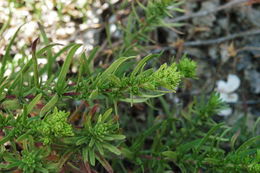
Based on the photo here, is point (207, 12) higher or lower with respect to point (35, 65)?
higher

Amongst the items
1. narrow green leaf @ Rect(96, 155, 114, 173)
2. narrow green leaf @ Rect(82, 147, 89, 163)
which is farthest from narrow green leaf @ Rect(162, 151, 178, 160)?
narrow green leaf @ Rect(82, 147, 89, 163)

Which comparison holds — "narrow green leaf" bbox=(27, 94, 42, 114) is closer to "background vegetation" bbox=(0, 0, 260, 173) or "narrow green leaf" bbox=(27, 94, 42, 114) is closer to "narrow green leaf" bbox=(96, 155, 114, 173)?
"background vegetation" bbox=(0, 0, 260, 173)

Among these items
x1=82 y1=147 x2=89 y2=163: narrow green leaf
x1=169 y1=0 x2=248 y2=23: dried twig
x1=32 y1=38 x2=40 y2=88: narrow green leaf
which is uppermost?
x1=169 y1=0 x2=248 y2=23: dried twig

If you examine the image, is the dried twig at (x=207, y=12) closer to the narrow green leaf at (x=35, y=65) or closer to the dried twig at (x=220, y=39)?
the dried twig at (x=220, y=39)

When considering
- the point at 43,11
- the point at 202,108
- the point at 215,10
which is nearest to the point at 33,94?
the point at 202,108

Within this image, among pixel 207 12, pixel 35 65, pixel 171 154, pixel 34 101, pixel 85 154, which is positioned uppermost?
pixel 207 12

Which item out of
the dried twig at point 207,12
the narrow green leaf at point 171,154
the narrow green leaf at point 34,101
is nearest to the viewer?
the narrow green leaf at point 34,101

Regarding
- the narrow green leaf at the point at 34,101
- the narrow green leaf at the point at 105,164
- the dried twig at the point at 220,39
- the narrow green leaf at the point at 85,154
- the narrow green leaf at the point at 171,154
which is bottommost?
the narrow green leaf at the point at 171,154

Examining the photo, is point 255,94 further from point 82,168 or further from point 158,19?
point 82,168

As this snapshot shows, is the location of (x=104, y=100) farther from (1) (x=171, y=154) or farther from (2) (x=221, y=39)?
(2) (x=221, y=39)

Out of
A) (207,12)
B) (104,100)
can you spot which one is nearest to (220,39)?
(207,12)

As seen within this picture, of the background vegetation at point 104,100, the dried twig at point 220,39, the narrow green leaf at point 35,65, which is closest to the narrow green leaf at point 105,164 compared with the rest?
the background vegetation at point 104,100
